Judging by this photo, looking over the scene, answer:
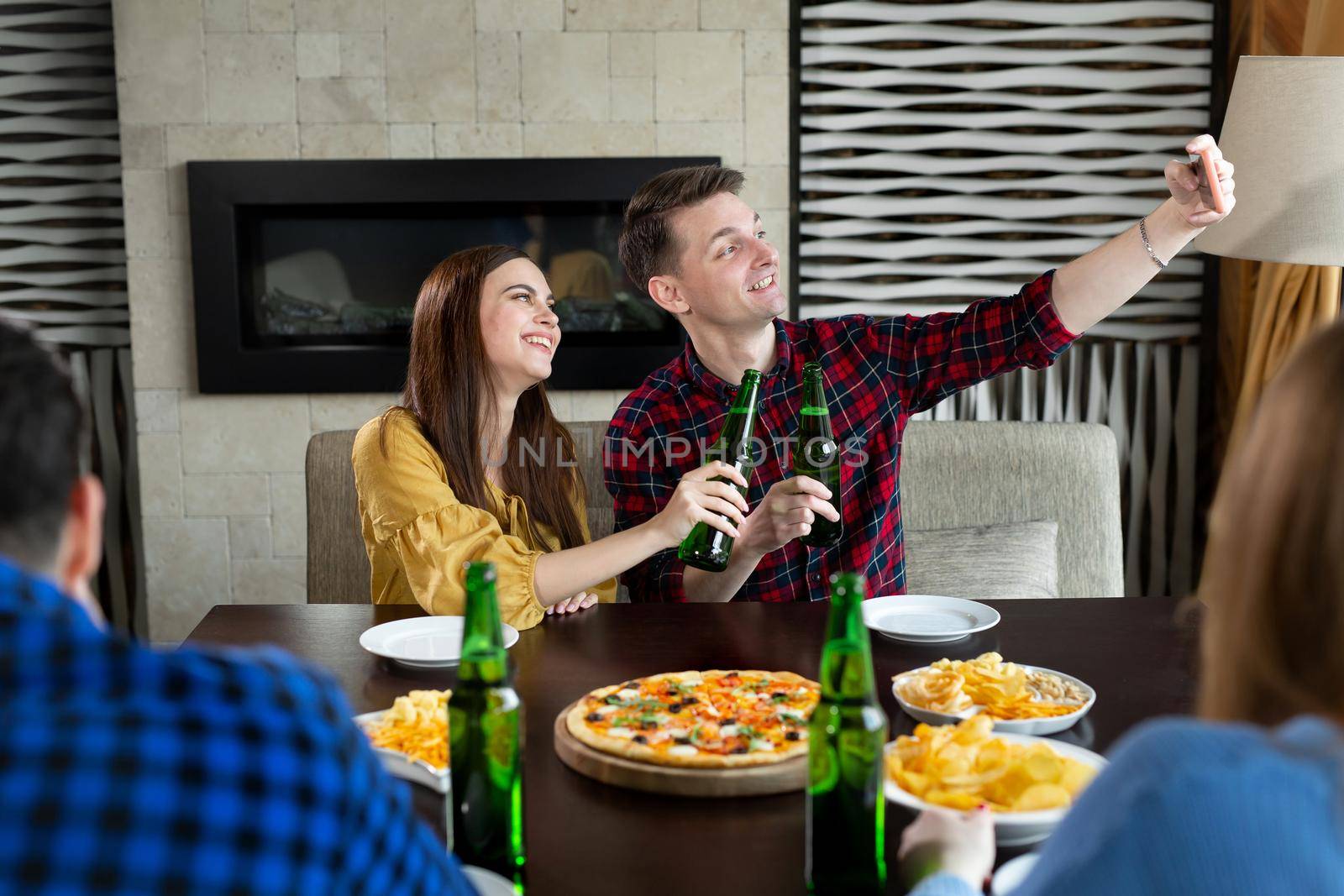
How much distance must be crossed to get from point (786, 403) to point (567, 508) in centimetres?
45

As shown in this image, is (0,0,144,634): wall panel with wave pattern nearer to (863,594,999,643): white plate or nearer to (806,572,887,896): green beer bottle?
(863,594,999,643): white plate

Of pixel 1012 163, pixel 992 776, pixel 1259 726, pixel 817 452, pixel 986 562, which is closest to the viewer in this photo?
pixel 1259 726

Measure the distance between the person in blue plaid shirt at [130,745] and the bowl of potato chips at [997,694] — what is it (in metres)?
0.71

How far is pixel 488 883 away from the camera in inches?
33.9

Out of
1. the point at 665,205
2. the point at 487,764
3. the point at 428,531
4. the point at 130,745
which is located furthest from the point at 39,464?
the point at 665,205

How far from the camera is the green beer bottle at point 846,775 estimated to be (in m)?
0.86

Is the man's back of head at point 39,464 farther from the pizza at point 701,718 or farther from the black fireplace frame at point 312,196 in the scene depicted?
the black fireplace frame at point 312,196

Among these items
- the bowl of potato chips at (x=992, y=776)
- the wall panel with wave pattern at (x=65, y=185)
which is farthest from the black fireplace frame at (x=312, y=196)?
the bowl of potato chips at (x=992, y=776)

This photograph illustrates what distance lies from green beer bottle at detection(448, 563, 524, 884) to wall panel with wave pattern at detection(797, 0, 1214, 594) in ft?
9.70

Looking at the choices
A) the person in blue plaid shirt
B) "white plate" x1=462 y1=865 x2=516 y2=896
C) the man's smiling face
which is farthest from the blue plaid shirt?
the man's smiling face

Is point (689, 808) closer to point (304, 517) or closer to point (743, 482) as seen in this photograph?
point (743, 482)

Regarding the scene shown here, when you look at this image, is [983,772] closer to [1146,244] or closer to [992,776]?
[992,776]

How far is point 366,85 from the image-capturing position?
351cm

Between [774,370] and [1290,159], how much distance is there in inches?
38.6
